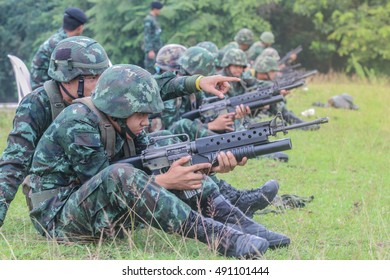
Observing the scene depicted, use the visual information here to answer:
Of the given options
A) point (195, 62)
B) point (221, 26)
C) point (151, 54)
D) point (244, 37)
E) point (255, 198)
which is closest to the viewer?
point (255, 198)

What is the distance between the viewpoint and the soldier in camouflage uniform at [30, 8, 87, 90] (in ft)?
28.1

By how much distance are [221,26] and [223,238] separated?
22228mm

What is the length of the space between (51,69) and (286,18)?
27119 millimetres

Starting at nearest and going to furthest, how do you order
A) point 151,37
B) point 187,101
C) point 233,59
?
point 187,101 < point 233,59 < point 151,37

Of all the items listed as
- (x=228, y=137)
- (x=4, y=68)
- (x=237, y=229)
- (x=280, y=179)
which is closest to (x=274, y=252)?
(x=237, y=229)

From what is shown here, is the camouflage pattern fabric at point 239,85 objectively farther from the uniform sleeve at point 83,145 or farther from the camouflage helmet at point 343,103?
the uniform sleeve at point 83,145

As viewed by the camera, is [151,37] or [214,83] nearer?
[214,83]

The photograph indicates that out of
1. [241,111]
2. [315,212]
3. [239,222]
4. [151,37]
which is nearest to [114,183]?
[239,222]

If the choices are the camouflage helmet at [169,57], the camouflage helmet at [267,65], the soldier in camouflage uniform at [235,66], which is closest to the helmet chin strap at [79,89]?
the camouflage helmet at [169,57]

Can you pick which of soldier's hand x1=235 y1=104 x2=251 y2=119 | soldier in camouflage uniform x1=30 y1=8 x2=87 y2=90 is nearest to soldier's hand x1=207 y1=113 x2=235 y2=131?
soldier's hand x1=235 y1=104 x2=251 y2=119

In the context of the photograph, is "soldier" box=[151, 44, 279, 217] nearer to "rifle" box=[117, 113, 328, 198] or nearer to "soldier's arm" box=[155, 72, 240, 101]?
"soldier's arm" box=[155, 72, 240, 101]

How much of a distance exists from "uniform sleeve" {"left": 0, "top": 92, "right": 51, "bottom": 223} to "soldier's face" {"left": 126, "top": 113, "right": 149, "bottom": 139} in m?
0.85

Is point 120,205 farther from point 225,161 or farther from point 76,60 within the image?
point 76,60

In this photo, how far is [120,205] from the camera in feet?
14.8
